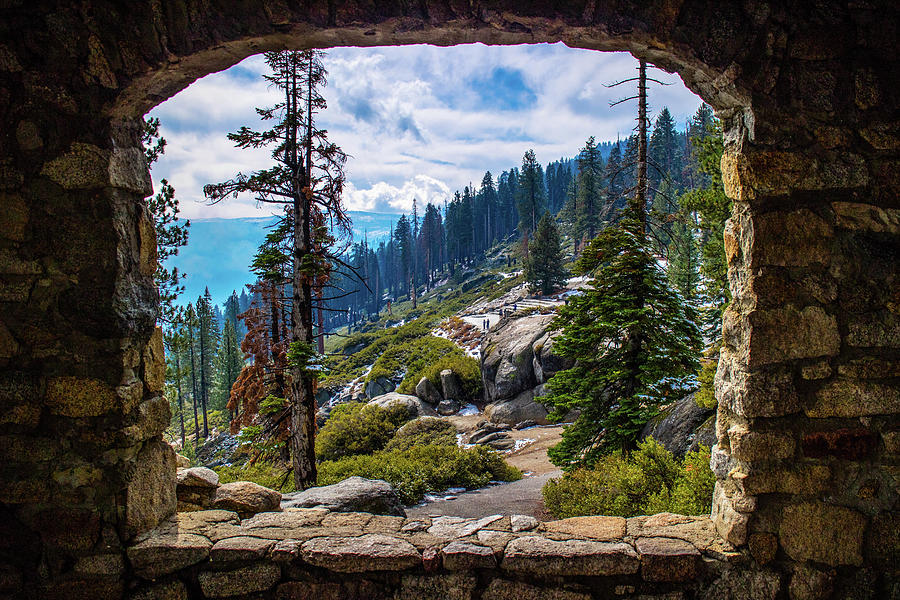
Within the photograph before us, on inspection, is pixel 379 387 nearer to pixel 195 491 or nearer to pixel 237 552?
pixel 195 491

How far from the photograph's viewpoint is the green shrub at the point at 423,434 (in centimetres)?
1524

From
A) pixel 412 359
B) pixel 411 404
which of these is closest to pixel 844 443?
pixel 411 404

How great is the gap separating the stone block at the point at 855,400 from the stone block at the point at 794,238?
2.44 feet

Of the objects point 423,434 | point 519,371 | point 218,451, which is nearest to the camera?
point 423,434

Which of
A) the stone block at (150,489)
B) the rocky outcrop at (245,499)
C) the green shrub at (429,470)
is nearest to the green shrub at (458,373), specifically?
the green shrub at (429,470)

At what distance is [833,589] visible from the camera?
2672 mm

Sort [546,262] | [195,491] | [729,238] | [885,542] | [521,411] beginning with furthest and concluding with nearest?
[546,262], [521,411], [195,491], [729,238], [885,542]

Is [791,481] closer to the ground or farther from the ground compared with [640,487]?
farther from the ground

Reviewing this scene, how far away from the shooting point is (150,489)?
3020 mm

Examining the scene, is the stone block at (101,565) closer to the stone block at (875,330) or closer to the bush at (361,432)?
the stone block at (875,330)

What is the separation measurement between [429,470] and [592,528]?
320 inches

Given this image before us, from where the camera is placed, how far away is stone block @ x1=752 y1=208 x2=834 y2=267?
2705mm

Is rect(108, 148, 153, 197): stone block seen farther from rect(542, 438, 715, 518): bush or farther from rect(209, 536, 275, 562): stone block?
rect(542, 438, 715, 518): bush

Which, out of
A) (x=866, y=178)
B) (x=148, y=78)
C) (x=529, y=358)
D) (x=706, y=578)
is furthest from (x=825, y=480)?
(x=529, y=358)
